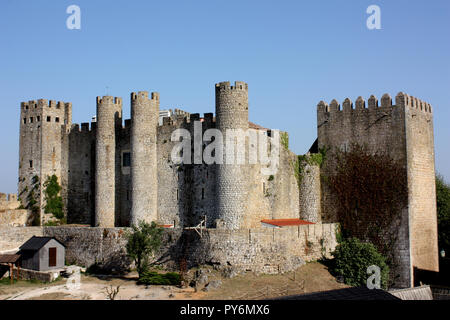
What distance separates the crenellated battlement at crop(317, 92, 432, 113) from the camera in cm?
3325

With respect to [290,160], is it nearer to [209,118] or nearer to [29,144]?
[209,118]

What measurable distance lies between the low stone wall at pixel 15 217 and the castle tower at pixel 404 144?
22.7 m

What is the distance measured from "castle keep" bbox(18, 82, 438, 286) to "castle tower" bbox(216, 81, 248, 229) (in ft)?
0.20

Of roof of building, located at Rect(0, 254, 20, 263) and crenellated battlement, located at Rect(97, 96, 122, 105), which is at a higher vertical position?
crenellated battlement, located at Rect(97, 96, 122, 105)

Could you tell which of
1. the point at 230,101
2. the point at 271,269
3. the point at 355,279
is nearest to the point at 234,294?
the point at 271,269

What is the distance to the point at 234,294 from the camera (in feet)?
84.1

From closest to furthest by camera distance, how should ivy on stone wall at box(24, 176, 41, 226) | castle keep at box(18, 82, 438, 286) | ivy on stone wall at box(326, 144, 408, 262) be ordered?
castle keep at box(18, 82, 438, 286) → ivy on stone wall at box(326, 144, 408, 262) → ivy on stone wall at box(24, 176, 41, 226)

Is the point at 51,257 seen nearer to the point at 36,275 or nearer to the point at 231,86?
the point at 36,275

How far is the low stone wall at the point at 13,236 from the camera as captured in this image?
34688mm

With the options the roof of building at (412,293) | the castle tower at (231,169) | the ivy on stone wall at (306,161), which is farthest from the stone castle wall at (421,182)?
the castle tower at (231,169)

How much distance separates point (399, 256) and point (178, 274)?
14.3 metres

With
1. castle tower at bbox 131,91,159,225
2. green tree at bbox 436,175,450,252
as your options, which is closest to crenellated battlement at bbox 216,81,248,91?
castle tower at bbox 131,91,159,225

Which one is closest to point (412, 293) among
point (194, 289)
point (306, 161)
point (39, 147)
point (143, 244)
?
point (194, 289)

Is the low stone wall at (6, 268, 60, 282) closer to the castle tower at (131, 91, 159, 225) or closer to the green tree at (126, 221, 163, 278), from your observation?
the green tree at (126, 221, 163, 278)
